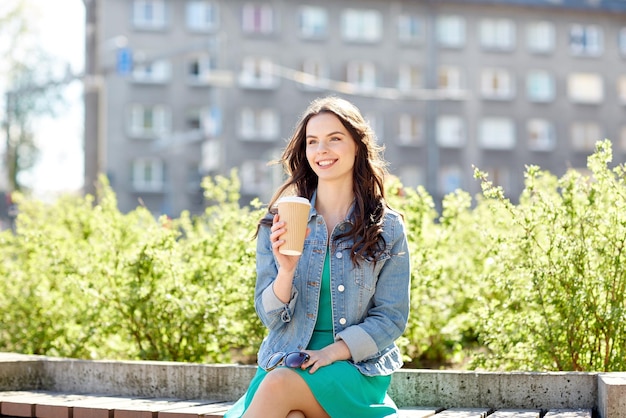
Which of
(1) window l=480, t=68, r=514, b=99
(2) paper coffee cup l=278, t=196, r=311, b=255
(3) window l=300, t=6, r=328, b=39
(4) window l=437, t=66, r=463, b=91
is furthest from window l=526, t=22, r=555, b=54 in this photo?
(2) paper coffee cup l=278, t=196, r=311, b=255

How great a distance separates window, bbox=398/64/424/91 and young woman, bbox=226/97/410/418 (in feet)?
144

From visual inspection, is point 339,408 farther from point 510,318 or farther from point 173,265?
point 173,265

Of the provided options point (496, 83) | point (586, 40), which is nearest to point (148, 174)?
point (496, 83)

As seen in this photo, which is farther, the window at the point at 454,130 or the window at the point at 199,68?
the window at the point at 454,130

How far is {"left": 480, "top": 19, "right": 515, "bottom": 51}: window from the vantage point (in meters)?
49.2

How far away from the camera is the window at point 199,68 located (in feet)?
149

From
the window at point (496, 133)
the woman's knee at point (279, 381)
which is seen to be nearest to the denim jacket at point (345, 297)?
the woman's knee at point (279, 381)

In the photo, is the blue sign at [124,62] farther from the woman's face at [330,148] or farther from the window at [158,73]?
the window at [158,73]

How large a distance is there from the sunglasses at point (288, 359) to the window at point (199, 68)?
42185 millimetres

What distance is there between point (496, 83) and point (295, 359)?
153ft

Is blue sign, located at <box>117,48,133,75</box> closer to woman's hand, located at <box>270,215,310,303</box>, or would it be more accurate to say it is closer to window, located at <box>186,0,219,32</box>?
woman's hand, located at <box>270,215,310,303</box>

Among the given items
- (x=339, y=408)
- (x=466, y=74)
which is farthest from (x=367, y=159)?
→ (x=466, y=74)

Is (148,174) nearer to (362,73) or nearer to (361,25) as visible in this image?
(362,73)

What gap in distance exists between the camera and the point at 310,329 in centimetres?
399
